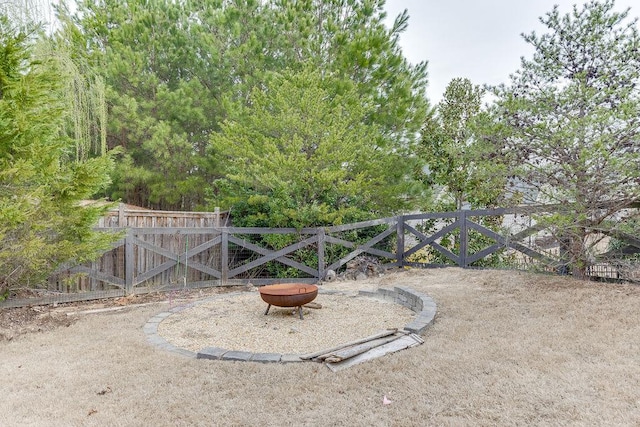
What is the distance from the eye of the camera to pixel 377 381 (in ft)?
9.15

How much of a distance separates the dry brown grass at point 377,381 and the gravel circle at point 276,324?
20.1 inches

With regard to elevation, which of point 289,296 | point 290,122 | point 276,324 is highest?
point 290,122

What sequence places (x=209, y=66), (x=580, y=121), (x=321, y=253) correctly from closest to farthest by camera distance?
(x=580, y=121), (x=321, y=253), (x=209, y=66)

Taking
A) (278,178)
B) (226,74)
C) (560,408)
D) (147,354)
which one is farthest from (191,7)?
(560,408)

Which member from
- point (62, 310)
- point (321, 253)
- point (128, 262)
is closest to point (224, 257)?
point (128, 262)

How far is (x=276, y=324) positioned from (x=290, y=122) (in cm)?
456

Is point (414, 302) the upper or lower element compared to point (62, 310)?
upper

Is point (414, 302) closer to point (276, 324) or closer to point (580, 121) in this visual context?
point (276, 324)

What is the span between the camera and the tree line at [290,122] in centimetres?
469

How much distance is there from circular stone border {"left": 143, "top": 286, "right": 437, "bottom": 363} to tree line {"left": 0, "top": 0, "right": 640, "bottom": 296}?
1.61 m

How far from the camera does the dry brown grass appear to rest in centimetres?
233

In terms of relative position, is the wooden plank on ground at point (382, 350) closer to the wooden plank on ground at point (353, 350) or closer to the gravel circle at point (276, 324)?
the wooden plank on ground at point (353, 350)

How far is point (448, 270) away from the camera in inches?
283

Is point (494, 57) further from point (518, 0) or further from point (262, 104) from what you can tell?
point (262, 104)
